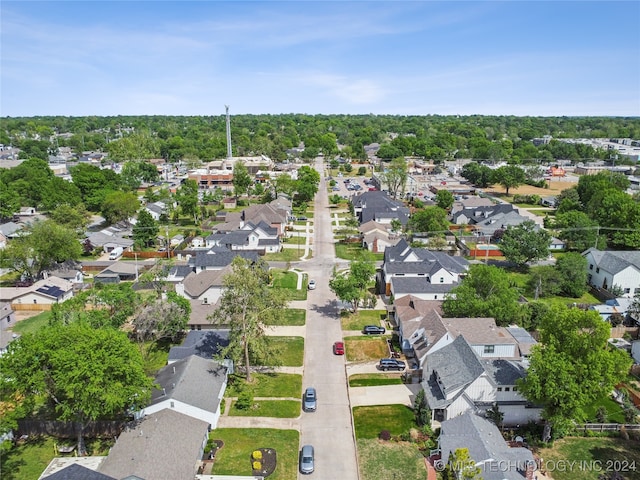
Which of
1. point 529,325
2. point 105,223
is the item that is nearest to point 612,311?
point 529,325

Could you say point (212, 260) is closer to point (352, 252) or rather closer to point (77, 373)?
point (352, 252)

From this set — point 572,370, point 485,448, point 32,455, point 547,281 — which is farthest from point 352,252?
point 32,455

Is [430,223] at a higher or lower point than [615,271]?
higher

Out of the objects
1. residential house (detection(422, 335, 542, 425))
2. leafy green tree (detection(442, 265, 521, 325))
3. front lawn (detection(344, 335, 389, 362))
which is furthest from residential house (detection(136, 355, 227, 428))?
leafy green tree (detection(442, 265, 521, 325))

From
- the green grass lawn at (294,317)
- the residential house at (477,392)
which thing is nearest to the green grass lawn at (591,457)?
the residential house at (477,392)

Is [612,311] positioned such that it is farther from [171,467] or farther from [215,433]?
[171,467]
